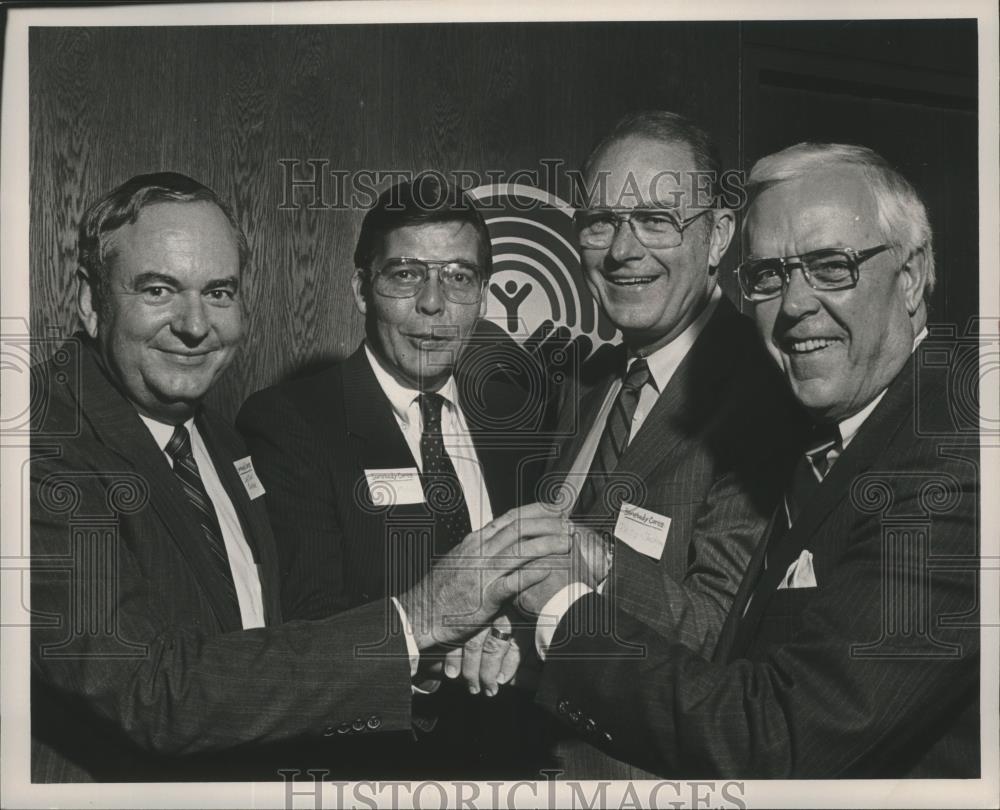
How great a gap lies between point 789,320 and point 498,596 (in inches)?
41.5

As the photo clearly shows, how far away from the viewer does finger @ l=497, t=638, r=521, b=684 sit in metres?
3.08

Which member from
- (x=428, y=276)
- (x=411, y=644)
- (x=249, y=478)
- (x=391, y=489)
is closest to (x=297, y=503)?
(x=249, y=478)

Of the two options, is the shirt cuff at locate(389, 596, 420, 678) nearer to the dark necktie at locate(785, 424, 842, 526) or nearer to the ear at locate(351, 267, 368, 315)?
the ear at locate(351, 267, 368, 315)

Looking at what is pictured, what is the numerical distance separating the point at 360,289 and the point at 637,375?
30.7 inches

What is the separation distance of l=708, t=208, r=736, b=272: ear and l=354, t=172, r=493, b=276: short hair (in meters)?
0.59

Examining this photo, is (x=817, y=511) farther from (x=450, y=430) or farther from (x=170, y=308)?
(x=170, y=308)

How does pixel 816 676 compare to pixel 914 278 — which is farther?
pixel 914 278

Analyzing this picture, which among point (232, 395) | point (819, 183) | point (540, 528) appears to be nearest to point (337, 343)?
point (232, 395)

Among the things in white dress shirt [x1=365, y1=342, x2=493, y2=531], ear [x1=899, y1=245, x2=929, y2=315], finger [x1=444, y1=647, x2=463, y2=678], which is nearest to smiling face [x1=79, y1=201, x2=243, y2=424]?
white dress shirt [x1=365, y1=342, x2=493, y2=531]

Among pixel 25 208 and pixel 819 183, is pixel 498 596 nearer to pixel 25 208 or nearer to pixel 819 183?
pixel 819 183

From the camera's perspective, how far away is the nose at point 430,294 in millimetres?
3066

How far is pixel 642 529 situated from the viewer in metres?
3.03

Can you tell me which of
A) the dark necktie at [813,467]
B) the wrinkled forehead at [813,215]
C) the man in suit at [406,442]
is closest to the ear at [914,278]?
the wrinkled forehead at [813,215]

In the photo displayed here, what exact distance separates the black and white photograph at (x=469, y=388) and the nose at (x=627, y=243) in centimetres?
2
